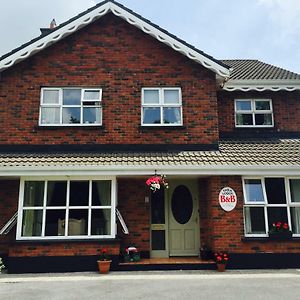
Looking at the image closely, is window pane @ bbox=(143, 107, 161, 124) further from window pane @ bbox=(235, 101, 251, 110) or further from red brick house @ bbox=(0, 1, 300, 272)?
window pane @ bbox=(235, 101, 251, 110)

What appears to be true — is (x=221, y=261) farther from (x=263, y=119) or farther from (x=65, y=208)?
(x=263, y=119)

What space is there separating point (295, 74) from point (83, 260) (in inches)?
393

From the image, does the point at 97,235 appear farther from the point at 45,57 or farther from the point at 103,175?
the point at 45,57

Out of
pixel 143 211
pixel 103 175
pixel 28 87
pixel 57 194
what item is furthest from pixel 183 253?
pixel 28 87

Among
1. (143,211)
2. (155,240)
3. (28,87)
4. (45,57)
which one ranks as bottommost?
(155,240)

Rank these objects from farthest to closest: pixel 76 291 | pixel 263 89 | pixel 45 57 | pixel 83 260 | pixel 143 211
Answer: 1. pixel 263 89
2. pixel 45 57
3. pixel 143 211
4. pixel 83 260
5. pixel 76 291

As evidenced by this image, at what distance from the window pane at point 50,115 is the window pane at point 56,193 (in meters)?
2.19

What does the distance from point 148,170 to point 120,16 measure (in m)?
5.45

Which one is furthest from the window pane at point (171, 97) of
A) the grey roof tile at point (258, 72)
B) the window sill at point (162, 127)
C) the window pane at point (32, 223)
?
the window pane at point (32, 223)

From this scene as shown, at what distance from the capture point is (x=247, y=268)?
9516mm

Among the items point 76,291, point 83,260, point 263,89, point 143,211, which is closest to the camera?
point 76,291

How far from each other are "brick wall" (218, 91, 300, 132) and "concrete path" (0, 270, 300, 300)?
17.0 ft

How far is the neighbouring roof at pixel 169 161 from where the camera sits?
9.58 m

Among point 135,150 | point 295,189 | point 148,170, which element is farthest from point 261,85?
point 148,170
